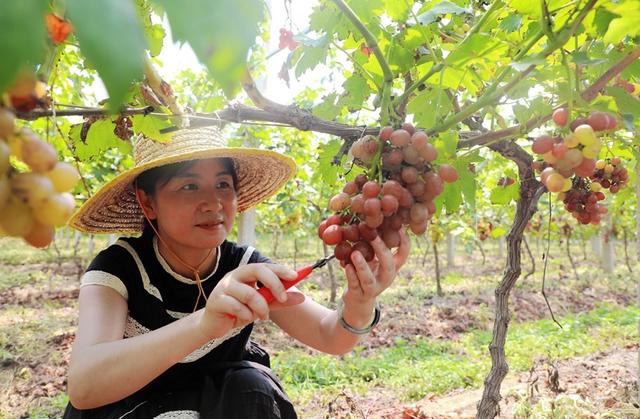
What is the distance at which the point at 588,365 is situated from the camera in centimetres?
504

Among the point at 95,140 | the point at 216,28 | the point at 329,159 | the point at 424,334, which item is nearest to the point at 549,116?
the point at 329,159

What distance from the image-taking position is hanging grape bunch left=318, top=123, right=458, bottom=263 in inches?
41.5

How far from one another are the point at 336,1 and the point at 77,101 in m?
3.04

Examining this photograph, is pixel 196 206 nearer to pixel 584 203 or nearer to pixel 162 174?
pixel 162 174

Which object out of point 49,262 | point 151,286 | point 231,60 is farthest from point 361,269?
point 49,262

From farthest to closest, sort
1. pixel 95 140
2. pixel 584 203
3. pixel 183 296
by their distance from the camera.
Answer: pixel 183 296 < pixel 584 203 < pixel 95 140

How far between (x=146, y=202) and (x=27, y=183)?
1.37 metres

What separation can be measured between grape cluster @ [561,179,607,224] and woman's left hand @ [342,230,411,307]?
2.50ft

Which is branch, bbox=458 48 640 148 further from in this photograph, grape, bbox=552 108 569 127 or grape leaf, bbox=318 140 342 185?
grape leaf, bbox=318 140 342 185

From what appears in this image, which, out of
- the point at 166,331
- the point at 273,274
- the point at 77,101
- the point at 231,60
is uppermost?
the point at 77,101

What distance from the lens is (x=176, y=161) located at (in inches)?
64.0

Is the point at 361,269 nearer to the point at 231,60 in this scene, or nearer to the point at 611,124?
the point at 611,124

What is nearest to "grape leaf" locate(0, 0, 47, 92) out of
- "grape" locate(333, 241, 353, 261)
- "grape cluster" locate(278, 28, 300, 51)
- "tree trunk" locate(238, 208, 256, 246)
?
"grape" locate(333, 241, 353, 261)

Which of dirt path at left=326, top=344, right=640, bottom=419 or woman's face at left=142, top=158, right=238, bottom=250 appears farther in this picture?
dirt path at left=326, top=344, right=640, bottom=419
